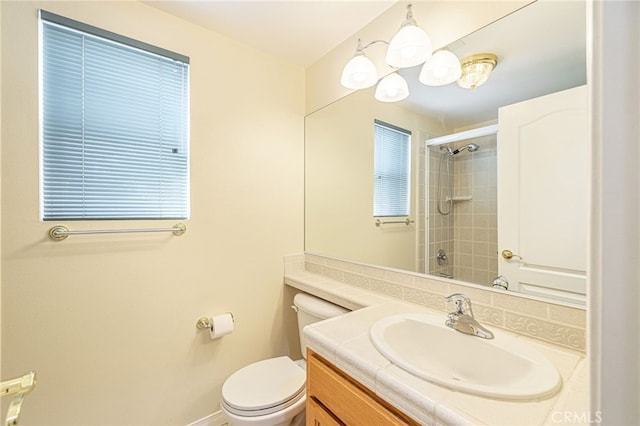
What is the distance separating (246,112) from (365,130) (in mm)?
759

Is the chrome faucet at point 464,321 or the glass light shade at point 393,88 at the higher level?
the glass light shade at point 393,88

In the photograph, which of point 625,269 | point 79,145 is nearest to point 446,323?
point 625,269

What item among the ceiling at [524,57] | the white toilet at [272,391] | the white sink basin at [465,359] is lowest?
the white toilet at [272,391]

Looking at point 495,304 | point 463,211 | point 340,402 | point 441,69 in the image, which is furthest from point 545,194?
point 340,402

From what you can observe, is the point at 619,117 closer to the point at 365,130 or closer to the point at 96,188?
the point at 365,130

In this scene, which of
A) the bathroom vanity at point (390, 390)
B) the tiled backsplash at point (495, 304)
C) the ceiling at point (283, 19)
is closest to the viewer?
the bathroom vanity at point (390, 390)

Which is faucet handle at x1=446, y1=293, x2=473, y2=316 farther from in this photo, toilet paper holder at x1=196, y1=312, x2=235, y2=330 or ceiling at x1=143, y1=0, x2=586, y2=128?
toilet paper holder at x1=196, y1=312, x2=235, y2=330

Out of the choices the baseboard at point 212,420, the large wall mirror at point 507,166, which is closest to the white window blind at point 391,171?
the large wall mirror at point 507,166

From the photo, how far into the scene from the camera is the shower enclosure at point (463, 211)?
1.10 metres

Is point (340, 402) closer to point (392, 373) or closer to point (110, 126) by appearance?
point (392, 373)

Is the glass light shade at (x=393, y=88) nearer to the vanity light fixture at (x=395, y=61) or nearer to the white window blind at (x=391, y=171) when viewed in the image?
the vanity light fixture at (x=395, y=61)

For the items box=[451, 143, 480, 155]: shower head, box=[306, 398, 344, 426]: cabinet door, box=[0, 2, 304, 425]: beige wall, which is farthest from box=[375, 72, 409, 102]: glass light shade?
box=[306, 398, 344, 426]: cabinet door

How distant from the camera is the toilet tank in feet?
4.75

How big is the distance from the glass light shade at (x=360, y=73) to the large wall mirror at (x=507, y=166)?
0.13 meters
